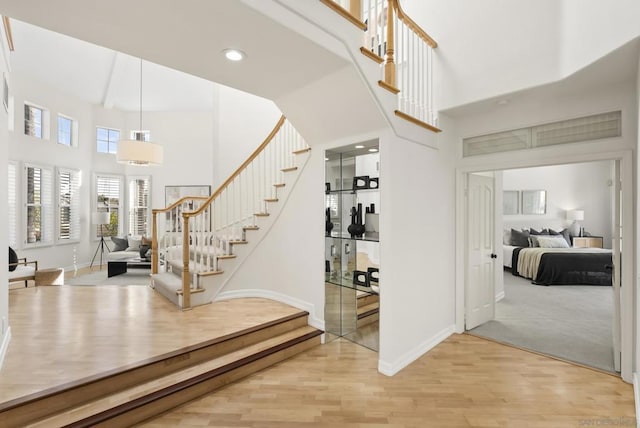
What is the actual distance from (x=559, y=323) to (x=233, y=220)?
4.69m

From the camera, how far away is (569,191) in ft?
28.6

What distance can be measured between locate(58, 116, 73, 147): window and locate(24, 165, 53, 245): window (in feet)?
2.92

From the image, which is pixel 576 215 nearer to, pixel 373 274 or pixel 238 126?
pixel 373 274

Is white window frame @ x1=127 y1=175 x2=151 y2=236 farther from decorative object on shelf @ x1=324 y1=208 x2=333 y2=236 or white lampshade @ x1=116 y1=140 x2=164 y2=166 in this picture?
decorative object on shelf @ x1=324 y1=208 x2=333 y2=236

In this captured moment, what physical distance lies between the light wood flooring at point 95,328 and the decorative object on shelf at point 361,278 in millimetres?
847

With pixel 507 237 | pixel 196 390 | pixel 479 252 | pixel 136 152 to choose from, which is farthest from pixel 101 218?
A: pixel 507 237

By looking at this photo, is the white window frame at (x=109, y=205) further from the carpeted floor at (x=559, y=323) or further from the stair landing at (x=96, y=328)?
the carpeted floor at (x=559, y=323)

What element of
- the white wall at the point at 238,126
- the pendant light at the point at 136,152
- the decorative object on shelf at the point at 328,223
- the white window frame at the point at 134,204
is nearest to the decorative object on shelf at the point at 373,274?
the decorative object on shelf at the point at 328,223

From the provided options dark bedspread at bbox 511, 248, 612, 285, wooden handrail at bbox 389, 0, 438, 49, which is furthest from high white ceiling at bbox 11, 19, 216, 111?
dark bedspread at bbox 511, 248, 612, 285

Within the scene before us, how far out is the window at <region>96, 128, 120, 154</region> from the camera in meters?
8.34

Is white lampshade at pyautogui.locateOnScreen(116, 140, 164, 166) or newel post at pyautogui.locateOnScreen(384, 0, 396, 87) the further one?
Answer: white lampshade at pyautogui.locateOnScreen(116, 140, 164, 166)

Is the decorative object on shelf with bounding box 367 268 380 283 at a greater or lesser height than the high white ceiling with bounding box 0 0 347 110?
lesser

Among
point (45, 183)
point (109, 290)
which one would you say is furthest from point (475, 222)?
point (45, 183)

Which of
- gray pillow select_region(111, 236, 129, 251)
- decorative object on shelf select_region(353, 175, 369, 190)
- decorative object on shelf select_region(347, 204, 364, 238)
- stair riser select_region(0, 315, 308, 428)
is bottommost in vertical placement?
stair riser select_region(0, 315, 308, 428)
